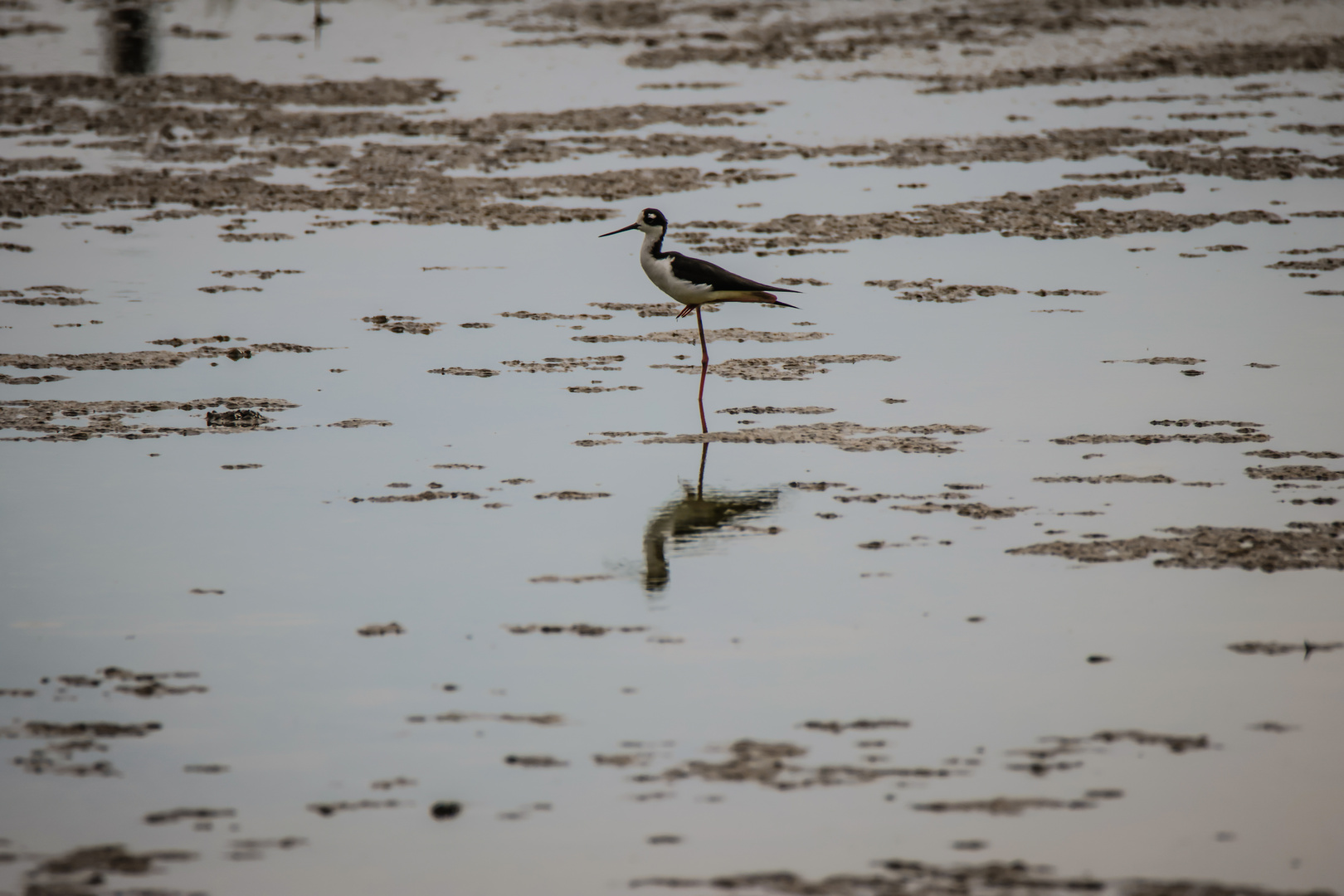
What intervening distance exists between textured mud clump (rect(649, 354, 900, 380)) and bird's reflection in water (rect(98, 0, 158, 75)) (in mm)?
15467

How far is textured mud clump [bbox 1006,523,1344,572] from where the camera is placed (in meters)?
6.67

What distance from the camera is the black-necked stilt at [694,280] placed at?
9.95 metres

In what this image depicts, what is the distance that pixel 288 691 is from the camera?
5738 mm

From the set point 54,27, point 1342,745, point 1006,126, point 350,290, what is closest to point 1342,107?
point 1006,126

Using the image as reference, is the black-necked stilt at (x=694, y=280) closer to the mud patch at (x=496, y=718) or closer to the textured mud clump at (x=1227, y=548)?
the textured mud clump at (x=1227, y=548)

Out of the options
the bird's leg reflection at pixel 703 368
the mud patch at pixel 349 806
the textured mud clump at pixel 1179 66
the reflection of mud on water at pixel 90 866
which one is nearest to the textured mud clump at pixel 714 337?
the bird's leg reflection at pixel 703 368

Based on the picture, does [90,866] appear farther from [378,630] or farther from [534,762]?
[378,630]

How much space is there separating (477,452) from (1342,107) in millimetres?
14435

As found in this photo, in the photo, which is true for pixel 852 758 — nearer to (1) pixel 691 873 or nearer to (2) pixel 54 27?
(1) pixel 691 873

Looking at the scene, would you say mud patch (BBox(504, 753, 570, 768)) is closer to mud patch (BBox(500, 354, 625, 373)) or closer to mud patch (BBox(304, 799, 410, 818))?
mud patch (BBox(304, 799, 410, 818))

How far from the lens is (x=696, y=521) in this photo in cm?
753

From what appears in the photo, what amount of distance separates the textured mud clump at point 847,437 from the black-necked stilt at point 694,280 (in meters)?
0.81

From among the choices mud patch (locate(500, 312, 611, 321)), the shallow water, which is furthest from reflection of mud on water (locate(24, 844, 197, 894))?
mud patch (locate(500, 312, 611, 321))

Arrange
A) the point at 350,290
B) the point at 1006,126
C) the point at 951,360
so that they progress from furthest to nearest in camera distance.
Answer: the point at 1006,126 < the point at 350,290 < the point at 951,360
